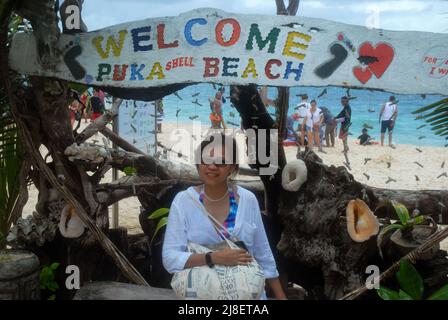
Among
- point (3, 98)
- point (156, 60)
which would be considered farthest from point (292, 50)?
point (3, 98)

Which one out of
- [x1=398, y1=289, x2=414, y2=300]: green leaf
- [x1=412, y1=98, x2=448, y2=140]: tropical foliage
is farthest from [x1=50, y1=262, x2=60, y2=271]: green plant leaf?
[x1=412, y1=98, x2=448, y2=140]: tropical foliage

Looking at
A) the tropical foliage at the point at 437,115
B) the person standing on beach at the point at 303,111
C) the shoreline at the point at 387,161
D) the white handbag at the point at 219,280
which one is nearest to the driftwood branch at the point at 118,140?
the shoreline at the point at 387,161

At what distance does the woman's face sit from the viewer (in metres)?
3.10

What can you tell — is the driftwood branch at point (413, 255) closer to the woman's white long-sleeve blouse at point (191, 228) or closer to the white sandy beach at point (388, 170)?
the woman's white long-sleeve blouse at point (191, 228)

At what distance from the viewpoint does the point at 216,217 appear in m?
3.08

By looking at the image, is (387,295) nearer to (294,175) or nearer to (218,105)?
(294,175)

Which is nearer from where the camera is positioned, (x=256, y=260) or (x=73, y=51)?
(x=256, y=260)

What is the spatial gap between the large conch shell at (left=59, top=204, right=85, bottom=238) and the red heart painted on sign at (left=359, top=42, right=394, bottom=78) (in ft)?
7.71

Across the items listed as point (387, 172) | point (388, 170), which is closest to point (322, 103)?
point (388, 170)

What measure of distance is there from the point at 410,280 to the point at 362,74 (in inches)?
52.6

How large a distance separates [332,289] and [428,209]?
1.04m

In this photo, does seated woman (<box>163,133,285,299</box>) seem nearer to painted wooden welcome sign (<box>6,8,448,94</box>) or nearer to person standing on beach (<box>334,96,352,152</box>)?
painted wooden welcome sign (<box>6,8,448,94</box>)

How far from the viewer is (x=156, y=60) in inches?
144
